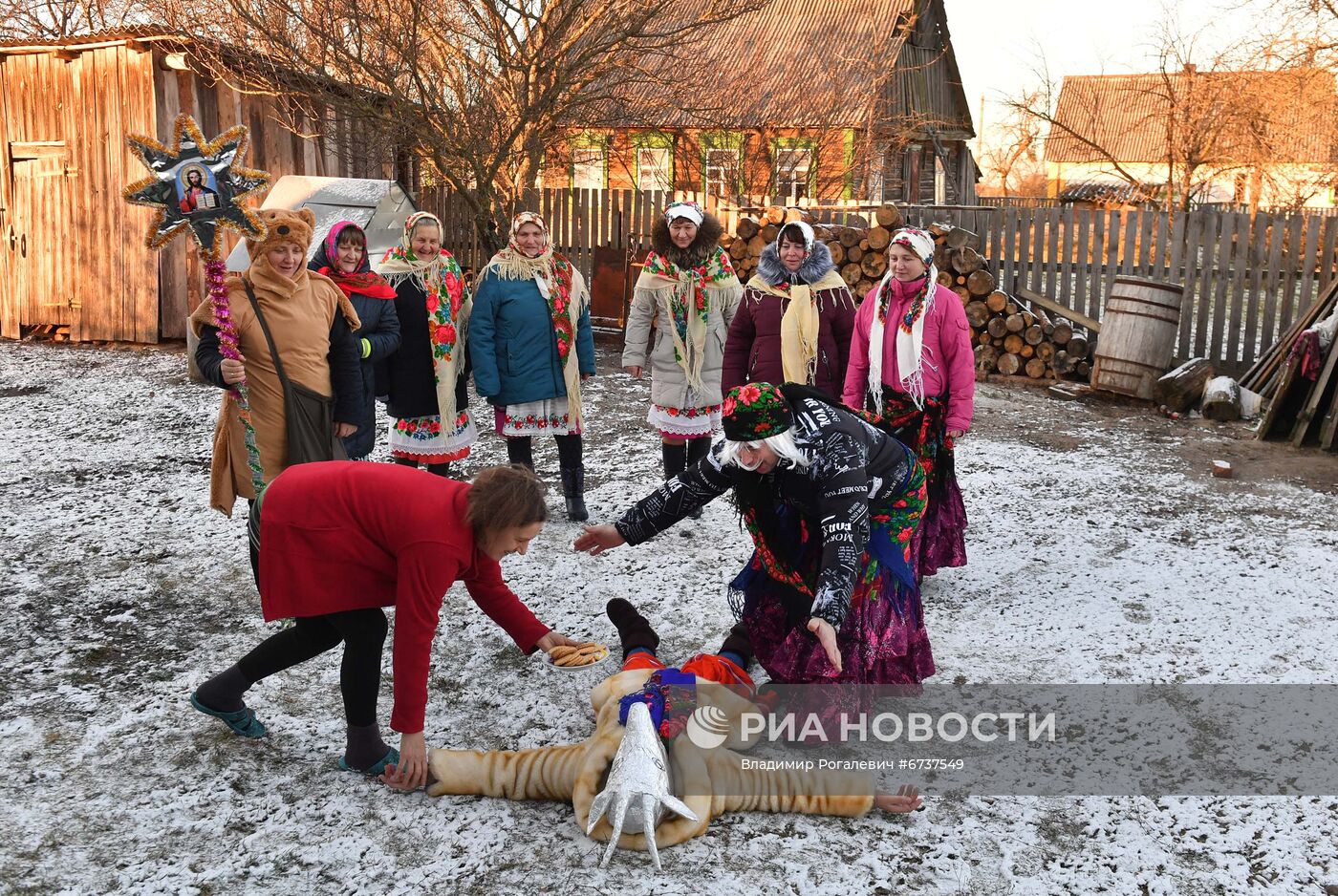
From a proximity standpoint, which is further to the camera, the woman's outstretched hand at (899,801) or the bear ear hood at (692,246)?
the bear ear hood at (692,246)

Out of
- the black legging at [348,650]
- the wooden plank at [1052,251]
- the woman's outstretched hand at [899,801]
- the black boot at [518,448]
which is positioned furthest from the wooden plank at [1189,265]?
the black legging at [348,650]

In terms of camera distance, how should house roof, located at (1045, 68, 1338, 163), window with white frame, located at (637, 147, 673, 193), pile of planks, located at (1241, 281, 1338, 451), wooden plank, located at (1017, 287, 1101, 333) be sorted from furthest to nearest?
window with white frame, located at (637, 147, 673, 193)
house roof, located at (1045, 68, 1338, 163)
wooden plank, located at (1017, 287, 1101, 333)
pile of planks, located at (1241, 281, 1338, 451)

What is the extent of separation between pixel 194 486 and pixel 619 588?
300 centimetres

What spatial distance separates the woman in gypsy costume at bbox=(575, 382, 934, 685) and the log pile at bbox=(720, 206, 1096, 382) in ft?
21.4

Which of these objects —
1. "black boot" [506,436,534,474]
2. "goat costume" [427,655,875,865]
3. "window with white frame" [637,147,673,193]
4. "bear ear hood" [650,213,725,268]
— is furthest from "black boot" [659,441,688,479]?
"window with white frame" [637,147,673,193]

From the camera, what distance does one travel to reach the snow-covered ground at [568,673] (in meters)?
2.77

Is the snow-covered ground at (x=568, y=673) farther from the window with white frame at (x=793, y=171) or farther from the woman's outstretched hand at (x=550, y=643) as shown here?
the window with white frame at (x=793, y=171)

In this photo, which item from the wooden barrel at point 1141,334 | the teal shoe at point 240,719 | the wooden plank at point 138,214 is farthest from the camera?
the wooden plank at point 138,214

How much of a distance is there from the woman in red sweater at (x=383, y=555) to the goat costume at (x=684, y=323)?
2.62m

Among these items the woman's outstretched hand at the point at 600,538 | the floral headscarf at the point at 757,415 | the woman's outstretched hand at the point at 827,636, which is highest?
the floral headscarf at the point at 757,415

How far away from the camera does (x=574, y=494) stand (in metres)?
5.60

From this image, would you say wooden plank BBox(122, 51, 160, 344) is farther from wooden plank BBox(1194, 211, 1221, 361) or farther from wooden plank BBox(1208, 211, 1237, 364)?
wooden plank BBox(1208, 211, 1237, 364)

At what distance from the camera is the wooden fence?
9656 millimetres

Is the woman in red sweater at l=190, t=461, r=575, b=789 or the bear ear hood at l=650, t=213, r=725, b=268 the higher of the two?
the bear ear hood at l=650, t=213, r=725, b=268
